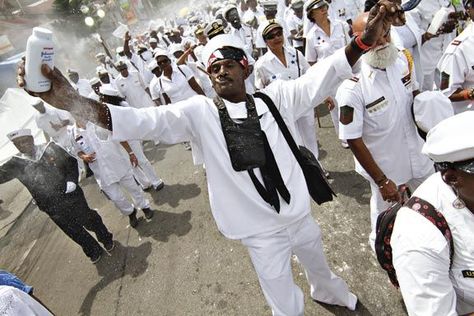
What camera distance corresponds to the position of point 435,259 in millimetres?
1447

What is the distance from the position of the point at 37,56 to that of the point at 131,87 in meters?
7.73

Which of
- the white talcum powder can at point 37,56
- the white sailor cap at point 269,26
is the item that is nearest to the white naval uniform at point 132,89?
the white sailor cap at point 269,26

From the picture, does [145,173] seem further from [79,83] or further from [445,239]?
[445,239]

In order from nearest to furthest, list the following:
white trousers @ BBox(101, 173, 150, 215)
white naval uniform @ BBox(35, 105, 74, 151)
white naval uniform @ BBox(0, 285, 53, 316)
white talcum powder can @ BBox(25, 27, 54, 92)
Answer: white talcum powder can @ BBox(25, 27, 54, 92), white naval uniform @ BBox(0, 285, 53, 316), white trousers @ BBox(101, 173, 150, 215), white naval uniform @ BBox(35, 105, 74, 151)

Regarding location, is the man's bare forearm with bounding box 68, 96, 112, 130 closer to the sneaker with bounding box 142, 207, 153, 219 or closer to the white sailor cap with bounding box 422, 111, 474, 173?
the white sailor cap with bounding box 422, 111, 474, 173

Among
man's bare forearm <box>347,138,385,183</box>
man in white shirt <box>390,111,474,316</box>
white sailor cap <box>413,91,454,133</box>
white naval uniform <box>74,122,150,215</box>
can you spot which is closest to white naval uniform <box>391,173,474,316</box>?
man in white shirt <box>390,111,474,316</box>

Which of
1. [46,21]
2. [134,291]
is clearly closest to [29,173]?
[134,291]

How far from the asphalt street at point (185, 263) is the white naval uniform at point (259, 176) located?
1.01 meters

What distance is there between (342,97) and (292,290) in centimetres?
150

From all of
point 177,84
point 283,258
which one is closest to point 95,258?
point 177,84

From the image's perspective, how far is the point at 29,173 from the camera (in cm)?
459

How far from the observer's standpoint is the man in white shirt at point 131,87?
A: 9.00 metres

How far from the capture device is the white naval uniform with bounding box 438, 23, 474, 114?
2.91 metres

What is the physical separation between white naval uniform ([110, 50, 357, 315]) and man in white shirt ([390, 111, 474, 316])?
0.91 metres
